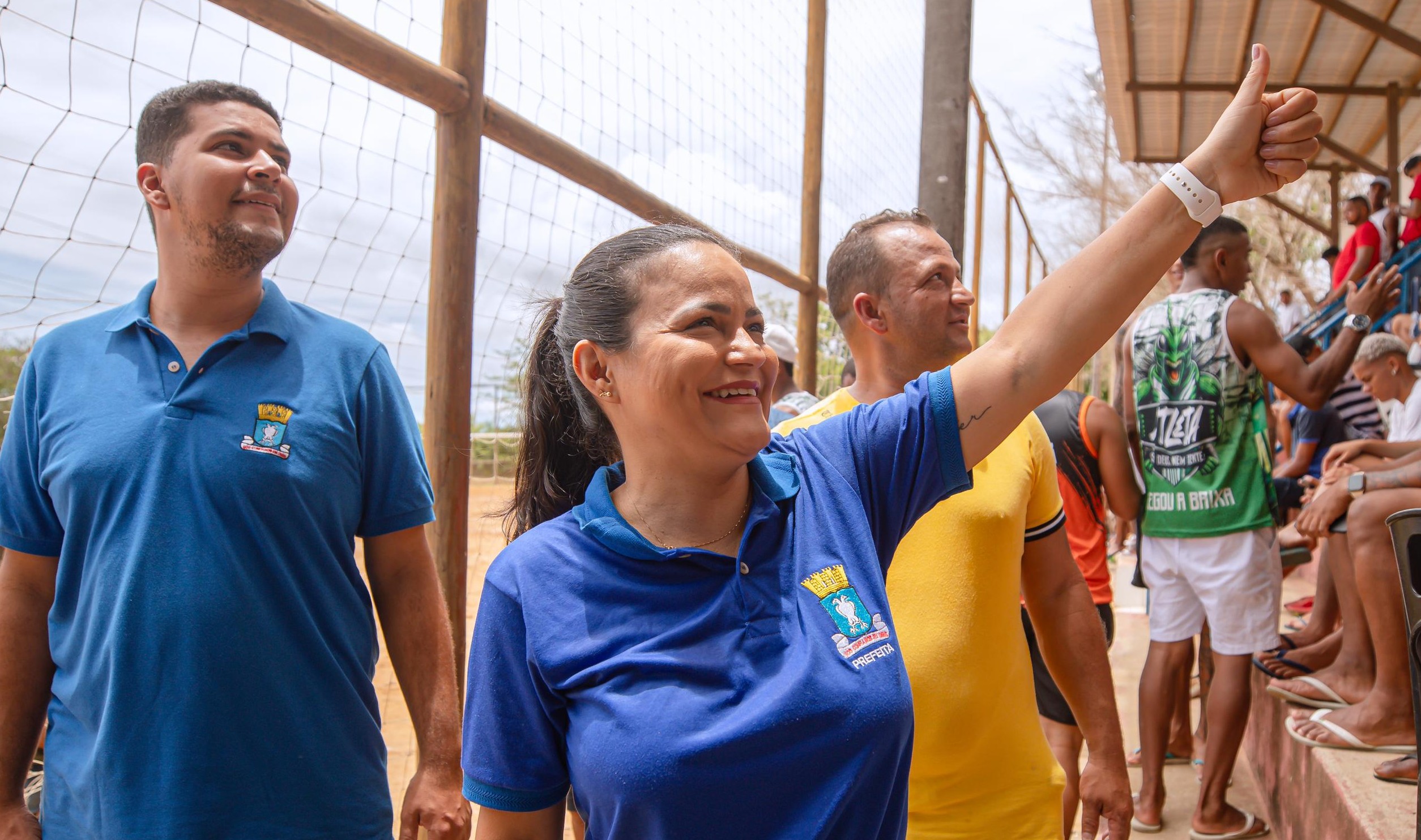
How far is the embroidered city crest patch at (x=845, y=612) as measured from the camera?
1307 mm

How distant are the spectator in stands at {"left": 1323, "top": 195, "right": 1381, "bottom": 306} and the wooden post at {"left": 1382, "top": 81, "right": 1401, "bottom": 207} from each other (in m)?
0.21

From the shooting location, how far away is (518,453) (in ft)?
5.78

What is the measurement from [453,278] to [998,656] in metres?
1.41

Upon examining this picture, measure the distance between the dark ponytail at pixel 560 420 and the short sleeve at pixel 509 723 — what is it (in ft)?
1.30

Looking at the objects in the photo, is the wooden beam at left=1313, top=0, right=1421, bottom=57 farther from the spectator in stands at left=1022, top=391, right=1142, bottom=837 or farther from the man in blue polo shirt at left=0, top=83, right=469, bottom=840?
the man in blue polo shirt at left=0, top=83, right=469, bottom=840

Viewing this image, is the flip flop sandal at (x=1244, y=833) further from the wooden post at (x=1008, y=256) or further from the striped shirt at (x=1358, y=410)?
the wooden post at (x=1008, y=256)

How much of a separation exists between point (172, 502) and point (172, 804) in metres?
0.50

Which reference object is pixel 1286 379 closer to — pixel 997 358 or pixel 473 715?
pixel 997 358

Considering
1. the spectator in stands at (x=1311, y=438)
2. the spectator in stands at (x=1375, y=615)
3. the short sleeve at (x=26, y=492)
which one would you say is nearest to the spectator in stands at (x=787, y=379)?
the spectator in stands at (x=1375, y=615)

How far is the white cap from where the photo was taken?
4.43 meters

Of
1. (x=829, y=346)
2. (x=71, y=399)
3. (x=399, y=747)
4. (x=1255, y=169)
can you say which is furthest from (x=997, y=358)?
(x=829, y=346)

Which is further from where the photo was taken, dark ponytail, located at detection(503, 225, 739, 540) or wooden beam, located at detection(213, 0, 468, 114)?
wooden beam, located at detection(213, 0, 468, 114)

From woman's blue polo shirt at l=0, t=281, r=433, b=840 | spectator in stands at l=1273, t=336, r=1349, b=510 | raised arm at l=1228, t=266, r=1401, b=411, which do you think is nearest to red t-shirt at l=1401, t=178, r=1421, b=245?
spectator in stands at l=1273, t=336, r=1349, b=510

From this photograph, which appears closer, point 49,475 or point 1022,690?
point 49,475
